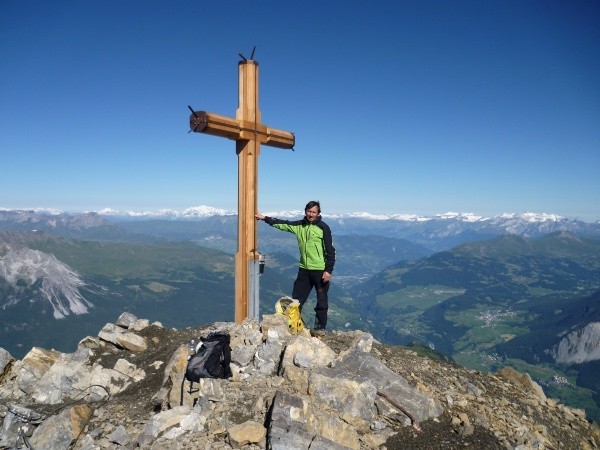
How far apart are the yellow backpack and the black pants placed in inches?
27.3

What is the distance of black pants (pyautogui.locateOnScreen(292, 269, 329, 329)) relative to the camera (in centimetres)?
1205

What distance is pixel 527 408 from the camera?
10.6 metres

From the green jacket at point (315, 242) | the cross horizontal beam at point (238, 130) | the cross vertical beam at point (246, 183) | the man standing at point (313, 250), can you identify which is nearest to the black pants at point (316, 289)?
the man standing at point (313, 250)

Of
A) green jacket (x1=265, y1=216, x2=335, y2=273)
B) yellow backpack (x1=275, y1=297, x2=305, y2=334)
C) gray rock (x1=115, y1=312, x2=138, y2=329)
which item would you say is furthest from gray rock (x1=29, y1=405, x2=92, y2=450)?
green jacket (x1=265, y1=216, x2=335, y2=273)

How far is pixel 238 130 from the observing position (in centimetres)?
1118

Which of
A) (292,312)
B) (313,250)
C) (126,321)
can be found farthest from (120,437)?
(126,321)

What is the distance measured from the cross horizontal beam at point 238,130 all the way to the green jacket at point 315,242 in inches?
98.2

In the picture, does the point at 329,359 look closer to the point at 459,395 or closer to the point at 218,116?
the point at 459,395

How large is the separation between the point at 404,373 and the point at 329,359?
219 cm

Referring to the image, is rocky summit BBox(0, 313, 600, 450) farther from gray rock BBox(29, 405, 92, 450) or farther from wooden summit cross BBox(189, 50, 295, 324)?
wooden summit cross BBox(189, 50, 295, 324)

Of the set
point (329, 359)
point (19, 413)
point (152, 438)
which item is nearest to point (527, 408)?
point (329, 359)

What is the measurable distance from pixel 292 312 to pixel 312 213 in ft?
9.60

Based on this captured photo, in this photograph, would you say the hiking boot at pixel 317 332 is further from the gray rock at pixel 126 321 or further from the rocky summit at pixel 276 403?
the gray rock at pixel 126 321

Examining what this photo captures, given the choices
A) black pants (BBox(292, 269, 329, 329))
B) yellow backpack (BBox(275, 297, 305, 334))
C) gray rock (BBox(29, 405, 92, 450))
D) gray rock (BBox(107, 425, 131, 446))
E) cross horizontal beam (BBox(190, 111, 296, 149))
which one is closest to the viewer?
gray rock (BBox(107, 425, 131, 446))
